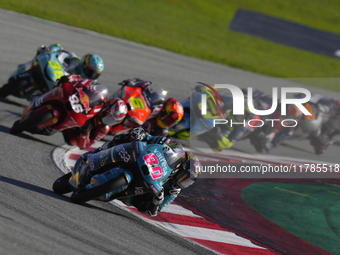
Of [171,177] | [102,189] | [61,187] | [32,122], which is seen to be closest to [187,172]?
[171,177]

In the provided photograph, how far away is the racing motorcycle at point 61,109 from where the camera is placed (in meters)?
7.67

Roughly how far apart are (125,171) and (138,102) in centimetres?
335

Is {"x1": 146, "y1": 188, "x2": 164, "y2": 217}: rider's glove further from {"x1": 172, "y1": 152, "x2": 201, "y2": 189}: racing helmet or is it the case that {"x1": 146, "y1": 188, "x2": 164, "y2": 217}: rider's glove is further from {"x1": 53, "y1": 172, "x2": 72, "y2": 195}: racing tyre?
{"x1": 53, "y1": 172, "x2": 72, "y2": 195}: racing tyre

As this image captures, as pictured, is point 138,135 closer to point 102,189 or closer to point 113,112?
point 102,189

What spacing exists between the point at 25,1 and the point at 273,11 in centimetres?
1909

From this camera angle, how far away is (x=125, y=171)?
18.7ft

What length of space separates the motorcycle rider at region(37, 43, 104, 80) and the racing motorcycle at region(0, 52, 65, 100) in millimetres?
253

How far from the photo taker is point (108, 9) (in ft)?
75.2

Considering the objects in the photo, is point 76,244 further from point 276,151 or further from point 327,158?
point 327,158

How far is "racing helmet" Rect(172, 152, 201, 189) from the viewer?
5996mm

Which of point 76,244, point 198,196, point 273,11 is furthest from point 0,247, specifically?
point 273,11

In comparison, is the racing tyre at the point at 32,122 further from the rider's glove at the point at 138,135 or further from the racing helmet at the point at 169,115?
the racing helmet at the point at 169,115

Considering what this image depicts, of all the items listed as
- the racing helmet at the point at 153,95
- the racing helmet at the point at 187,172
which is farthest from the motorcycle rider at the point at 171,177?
the racing helmet at the point at 153,95

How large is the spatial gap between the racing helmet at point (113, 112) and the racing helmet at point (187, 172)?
6.96 ft
